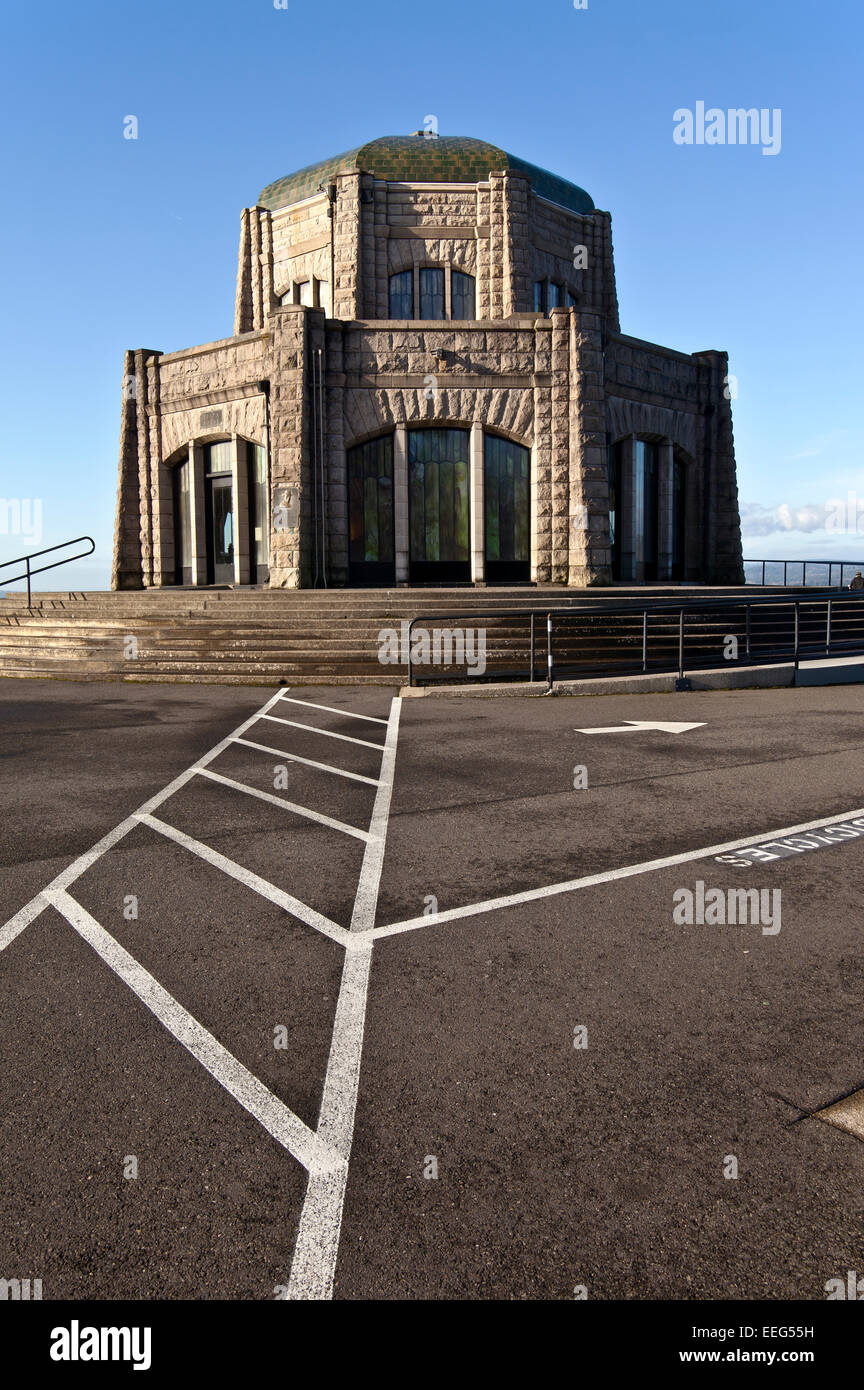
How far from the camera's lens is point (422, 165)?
26.9m

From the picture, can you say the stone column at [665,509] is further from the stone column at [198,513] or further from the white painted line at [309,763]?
the white painted line at [309,763]

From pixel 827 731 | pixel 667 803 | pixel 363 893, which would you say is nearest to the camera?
pixel 363 893

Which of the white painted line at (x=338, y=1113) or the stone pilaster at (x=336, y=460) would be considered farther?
the stone pilaster at (x=336, y=460)

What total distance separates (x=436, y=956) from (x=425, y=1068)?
100 centimetres

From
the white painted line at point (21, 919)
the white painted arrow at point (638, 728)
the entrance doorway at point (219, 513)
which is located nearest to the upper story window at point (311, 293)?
the entrance doorway at point (219, 513)

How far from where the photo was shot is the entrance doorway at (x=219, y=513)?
25.5m

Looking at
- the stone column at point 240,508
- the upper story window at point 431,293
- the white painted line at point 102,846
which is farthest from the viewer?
the upper story window at point 431,293

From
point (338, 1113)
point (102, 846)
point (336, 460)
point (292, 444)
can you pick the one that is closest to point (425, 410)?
point (336, 460)

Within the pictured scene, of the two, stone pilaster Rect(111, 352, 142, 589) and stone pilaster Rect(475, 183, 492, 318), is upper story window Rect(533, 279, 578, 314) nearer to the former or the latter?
stone pilaster Rect(475, 183, 492, 318)

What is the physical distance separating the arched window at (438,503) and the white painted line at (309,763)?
14039 millimetres

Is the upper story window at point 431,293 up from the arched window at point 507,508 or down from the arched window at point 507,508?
up

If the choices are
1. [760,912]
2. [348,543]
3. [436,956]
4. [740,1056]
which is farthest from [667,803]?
[348,543]

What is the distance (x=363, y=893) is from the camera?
512 cm
